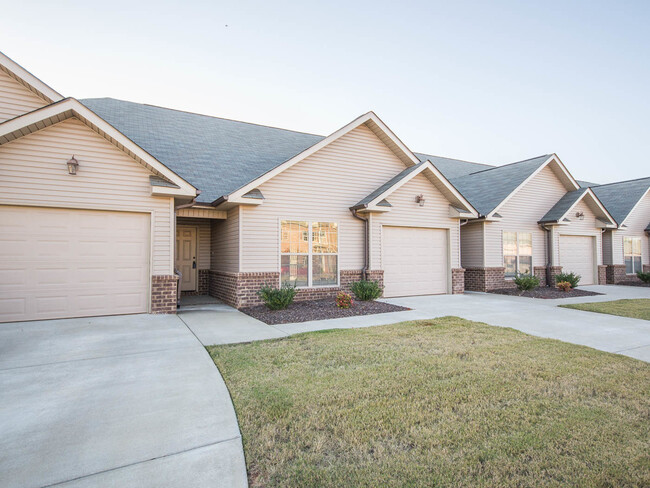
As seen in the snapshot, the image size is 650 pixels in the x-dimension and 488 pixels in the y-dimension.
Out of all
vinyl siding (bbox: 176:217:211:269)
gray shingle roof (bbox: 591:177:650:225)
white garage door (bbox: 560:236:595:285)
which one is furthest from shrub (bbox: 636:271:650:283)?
vinyl siding (bbox: 176:217:211:269)

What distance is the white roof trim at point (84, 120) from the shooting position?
23.2 ft

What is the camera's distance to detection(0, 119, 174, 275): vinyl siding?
Answer: 7.43 m

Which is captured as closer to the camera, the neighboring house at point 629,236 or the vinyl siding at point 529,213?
the vinyl siding at point 529,213

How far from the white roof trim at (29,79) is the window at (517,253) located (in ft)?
52.6

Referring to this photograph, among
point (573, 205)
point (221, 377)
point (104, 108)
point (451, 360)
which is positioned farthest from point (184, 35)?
point (573, 205)

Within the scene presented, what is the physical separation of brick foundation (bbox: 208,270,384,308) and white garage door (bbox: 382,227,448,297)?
782 mm

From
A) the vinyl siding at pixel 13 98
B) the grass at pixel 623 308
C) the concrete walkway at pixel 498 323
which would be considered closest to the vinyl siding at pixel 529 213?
the concrete walkway at pixel 498 323

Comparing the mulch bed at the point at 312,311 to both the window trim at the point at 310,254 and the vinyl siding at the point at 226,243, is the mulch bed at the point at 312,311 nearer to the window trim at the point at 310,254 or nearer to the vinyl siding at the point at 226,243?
the window trim at the point at 310,254

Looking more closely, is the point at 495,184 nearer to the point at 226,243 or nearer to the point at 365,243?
the point at 365,243

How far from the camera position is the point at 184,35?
1298cm

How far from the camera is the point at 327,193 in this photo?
11.1 m

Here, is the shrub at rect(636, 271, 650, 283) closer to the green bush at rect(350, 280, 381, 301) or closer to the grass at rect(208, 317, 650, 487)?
the green bush at rect(350, 280, 381, 301)

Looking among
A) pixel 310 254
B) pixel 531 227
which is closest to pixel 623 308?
pixel 531 227

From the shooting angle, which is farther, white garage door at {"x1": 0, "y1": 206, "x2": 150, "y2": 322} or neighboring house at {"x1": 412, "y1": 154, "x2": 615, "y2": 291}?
neighboring house at {"x1": 412, "y1": 154, "x2": 615, "y2": 291}
